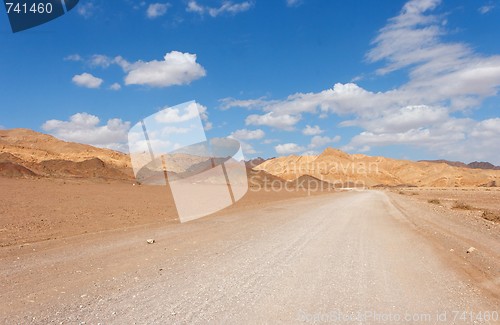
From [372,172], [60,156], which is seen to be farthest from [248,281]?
[372,172]

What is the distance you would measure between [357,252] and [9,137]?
80.4 m

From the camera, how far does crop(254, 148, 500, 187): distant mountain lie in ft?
511

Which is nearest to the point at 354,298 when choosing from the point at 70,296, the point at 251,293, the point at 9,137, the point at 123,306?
the point at 251,293

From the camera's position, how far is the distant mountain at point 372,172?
15575 centimetres

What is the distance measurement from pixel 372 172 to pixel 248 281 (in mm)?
189394

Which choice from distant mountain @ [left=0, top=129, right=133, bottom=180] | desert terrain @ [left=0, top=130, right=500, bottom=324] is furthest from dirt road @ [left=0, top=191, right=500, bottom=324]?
distant mountain @ [left=0, top=129, right=133, bottom=180]

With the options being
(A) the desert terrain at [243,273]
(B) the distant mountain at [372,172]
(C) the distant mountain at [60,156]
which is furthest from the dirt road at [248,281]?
(B) the distant mountain at [372,172]

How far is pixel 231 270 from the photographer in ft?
25.7

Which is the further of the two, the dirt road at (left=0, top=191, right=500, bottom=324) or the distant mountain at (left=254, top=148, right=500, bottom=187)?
the distant mountain at (left=254, top=148, right=500, bottom=187)

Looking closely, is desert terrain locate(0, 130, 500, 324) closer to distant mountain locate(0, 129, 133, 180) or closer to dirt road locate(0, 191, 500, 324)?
dirt road locate(0, 191, 500, 324)

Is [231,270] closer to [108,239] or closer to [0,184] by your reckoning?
[108,239]

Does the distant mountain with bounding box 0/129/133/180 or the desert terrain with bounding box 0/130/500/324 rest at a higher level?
the distant mountain with bounding box 0/129/133/180

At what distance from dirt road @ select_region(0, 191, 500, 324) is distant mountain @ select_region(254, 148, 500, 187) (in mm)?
145375

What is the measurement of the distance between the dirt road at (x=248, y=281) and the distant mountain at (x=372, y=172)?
477ft
